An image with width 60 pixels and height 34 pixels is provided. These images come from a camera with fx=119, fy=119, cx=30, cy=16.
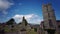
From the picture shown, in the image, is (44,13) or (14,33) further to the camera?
(44,13)

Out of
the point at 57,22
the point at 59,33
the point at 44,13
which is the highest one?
the point at 44,13

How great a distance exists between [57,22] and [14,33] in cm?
2035

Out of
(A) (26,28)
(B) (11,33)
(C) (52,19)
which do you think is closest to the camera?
(B) (11,33)

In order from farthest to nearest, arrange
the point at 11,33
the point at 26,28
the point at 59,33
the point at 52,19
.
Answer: the point at 52,19
the point at 59,33
the point at 26,28
the point at 11,33

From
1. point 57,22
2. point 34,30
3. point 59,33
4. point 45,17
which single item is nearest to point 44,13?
point 45,17

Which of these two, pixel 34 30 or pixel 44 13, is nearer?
pixel 34 30

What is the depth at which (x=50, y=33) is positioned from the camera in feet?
133

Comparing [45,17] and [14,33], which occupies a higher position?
[45,17]

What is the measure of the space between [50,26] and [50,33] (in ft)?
22.2

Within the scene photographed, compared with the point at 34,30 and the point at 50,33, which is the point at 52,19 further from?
the point at 34,30

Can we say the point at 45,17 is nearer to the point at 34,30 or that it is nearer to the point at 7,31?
the point at 34,30

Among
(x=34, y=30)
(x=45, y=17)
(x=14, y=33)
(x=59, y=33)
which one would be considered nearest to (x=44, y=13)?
(x=45, y=17)

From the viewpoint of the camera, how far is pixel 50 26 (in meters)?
47.1

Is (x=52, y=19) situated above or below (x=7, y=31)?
above
